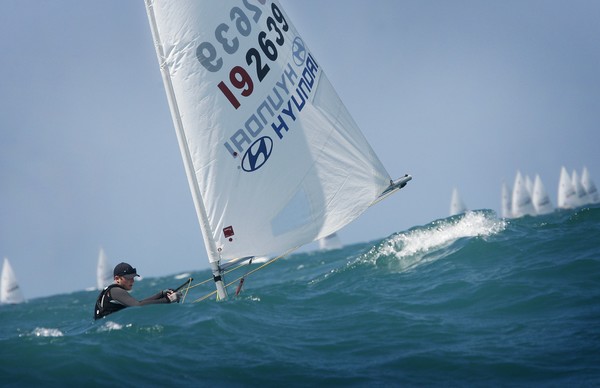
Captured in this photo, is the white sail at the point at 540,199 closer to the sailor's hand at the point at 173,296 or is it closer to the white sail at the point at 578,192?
the white sail at the point at 578,192

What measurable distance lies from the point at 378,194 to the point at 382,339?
335 centimetres

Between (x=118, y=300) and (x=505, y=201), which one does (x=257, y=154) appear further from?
(x=505, y=201)

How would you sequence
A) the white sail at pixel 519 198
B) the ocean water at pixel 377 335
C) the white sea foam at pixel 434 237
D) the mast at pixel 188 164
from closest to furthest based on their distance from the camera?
the ocean water at pixel 377 335, the mast at pixel 188 164, the white sea foam at pixel 434 237, the white sail at pixel 519 198

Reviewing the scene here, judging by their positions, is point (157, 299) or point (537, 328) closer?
point (537, 328)

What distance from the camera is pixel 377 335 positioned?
25.9 feet

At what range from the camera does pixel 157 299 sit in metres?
9.25

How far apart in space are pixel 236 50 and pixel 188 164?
186 centimetres

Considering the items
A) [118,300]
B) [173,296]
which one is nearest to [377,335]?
[173,296]

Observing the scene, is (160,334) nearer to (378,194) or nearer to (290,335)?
(290,335)

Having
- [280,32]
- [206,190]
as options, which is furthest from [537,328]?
[280,32]

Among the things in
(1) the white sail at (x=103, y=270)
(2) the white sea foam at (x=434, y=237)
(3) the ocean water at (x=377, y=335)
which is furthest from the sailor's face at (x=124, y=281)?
(1) the white sail at (x=103, y=270)

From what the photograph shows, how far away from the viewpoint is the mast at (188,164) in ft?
29.2

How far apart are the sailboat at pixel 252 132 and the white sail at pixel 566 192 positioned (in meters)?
67.9

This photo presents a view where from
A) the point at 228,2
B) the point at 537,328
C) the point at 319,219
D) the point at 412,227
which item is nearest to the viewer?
the point at 537,328
